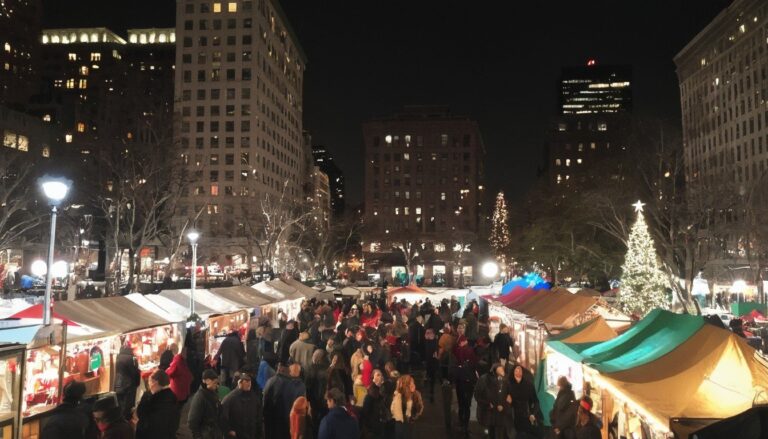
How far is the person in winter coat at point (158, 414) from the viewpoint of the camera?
680cm

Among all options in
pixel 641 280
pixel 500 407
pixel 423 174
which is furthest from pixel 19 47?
pixel 500 407

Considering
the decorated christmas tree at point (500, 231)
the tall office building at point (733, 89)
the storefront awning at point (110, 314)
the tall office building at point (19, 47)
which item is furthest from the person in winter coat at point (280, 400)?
the tall office building at point (19, 47)

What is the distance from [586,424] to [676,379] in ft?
3.94

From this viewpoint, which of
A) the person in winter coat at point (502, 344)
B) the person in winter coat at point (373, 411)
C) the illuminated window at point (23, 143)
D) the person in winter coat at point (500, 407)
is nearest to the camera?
the person in winter coat at point (373, 411)

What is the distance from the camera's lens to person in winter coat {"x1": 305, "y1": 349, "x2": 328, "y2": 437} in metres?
10.1

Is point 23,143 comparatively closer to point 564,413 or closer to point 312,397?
point 312,397

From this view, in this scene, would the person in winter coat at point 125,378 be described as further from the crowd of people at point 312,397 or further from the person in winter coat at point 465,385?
the person in winter coat at point 465,385

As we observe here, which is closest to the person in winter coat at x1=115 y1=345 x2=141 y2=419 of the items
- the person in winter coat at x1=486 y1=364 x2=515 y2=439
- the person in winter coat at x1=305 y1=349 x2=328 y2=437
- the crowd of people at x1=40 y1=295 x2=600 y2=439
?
the crowd of people at x1=40 y1=295 x2=600 y2=439

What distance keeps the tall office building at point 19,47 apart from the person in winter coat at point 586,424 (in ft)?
378

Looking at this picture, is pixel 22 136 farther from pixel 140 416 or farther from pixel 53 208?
pixel 140 416

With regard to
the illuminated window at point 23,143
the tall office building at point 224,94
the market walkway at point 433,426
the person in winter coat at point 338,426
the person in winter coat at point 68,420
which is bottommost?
the market walkway at point 433,426

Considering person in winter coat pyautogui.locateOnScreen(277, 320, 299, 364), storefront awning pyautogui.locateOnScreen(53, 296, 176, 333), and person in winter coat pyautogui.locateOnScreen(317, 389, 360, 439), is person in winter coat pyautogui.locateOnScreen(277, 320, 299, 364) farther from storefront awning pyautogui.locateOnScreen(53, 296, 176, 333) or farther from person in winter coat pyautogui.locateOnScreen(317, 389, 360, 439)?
person in winter coat pyautogui.locateOnScreen(317, 389, 360, 439)

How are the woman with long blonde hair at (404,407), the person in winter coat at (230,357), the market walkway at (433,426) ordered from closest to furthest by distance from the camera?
the woman with long blonde hair at (404,407) → the market walkway at (433,426) → the person in winter coat at (230,357)

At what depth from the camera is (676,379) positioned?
23.0 feet
